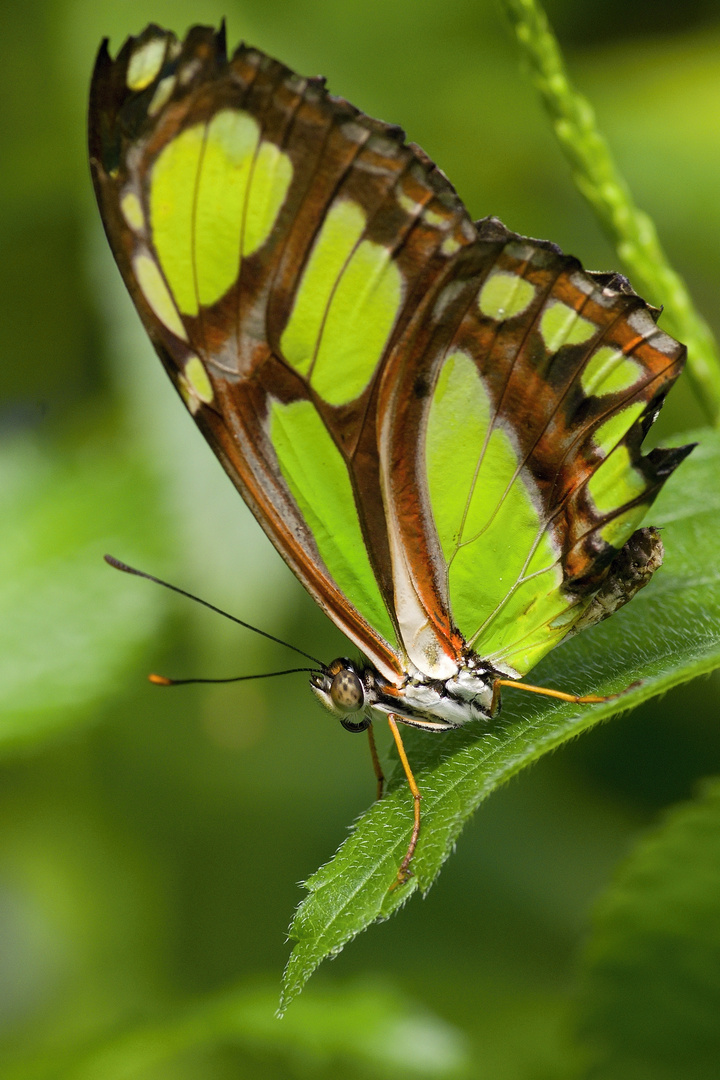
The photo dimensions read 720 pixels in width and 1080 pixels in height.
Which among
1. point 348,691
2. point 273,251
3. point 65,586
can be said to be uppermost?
point 273,251

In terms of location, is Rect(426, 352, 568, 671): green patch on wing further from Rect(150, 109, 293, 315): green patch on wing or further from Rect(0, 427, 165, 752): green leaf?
Rect(0, 427, 165, 752): green leaf

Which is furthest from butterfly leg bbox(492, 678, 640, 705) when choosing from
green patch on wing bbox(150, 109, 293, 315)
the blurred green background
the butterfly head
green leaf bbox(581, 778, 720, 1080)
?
green patch on wing bbox(150, 109, 293, 315)

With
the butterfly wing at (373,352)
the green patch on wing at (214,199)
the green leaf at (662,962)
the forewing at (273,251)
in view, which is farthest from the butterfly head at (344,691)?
the green leaf at (662,962)

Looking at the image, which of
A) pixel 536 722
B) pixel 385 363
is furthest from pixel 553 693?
pixel 385 363

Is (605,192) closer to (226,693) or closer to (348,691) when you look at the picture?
(348,691)

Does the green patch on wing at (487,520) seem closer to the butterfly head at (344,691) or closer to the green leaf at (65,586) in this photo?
the butterfly head at (344,691)
